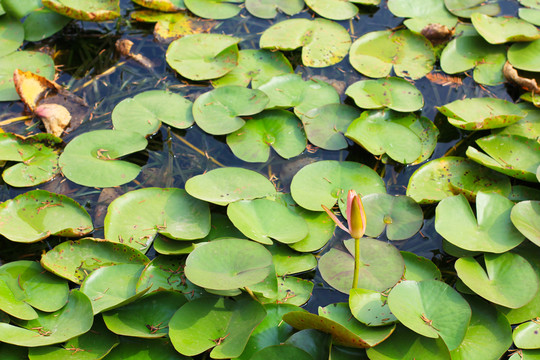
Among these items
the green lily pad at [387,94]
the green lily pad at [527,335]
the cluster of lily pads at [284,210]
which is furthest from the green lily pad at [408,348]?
the green lily pad at [387,94]

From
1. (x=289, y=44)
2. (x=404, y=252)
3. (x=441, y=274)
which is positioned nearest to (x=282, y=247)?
(x=404, y=252)

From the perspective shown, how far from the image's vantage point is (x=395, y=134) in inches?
109

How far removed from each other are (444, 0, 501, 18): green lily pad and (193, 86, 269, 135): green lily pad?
1.80m

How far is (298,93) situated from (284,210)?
3.10 ft

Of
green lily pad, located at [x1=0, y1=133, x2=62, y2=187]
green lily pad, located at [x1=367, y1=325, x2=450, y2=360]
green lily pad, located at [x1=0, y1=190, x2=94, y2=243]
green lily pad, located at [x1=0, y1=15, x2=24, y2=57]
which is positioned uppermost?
green lily pad, located at [x1=0, y1=15, x2=24, y2=57]

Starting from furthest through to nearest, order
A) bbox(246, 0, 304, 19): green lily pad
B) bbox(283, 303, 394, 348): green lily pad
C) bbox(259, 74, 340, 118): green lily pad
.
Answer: bbox(246, 0, 304, 19): green lily pad < bbox(259, 74, 340, 118): green lily pad < bbox(283, 303, 394, 348): green lily pad

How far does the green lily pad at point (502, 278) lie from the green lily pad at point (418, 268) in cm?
11

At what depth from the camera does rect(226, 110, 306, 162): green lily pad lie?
272 centimetres

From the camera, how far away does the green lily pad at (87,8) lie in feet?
10.7

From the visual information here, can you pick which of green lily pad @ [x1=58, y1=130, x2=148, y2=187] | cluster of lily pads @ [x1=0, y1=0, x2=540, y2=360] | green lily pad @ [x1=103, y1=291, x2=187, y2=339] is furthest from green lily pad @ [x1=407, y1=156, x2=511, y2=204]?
green lily pad @ [x1=58, y1=130, x2=148, y2=187]

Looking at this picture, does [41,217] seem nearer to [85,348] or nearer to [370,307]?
[85,348]

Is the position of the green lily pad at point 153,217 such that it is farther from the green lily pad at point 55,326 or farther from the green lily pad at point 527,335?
the green lily pad at point 527,335

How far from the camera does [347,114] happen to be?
9.53 feet

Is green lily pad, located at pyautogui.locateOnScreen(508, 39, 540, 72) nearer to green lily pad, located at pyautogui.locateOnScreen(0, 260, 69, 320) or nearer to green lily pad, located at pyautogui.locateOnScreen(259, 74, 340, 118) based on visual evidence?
green lily pad, located at pyautogui.locateOnScreen(259, 74, 340, 118)
